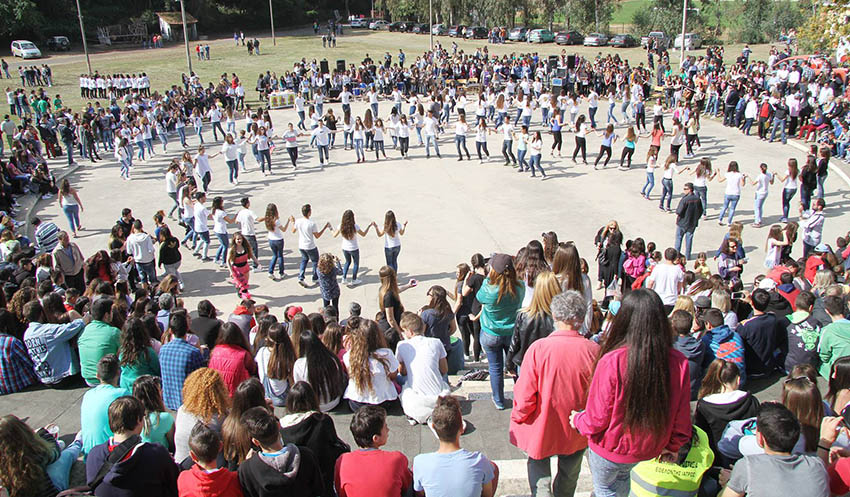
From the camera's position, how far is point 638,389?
126 inches

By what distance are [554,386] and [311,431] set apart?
1.79m

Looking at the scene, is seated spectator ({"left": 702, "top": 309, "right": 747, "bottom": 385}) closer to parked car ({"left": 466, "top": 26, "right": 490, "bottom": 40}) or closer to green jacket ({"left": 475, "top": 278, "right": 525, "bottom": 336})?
green jacket ({"left": 475, "top": 278, "right": 525, "bottom": 336})

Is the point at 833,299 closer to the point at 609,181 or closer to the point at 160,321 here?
the point at 160,321

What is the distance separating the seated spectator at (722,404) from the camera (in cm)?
465

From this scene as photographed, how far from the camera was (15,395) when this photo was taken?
274 inches

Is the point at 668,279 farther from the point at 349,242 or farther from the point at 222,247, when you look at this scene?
the point at 222,247

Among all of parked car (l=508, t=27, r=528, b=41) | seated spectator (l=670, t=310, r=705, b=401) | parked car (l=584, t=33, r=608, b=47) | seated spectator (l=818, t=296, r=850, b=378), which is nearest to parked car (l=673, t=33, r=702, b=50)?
parked car (l=584, t=33, r=608, b=47)

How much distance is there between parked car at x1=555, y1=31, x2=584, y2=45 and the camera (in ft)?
164

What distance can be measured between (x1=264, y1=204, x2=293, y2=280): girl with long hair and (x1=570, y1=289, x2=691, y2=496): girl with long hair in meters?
8.98

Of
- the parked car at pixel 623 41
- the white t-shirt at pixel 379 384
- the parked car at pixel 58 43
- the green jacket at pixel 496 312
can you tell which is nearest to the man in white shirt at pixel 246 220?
the white t-shirt at pixel 379 384

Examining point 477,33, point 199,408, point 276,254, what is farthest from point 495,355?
point 477,33

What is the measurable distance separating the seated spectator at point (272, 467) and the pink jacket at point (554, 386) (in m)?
1.38

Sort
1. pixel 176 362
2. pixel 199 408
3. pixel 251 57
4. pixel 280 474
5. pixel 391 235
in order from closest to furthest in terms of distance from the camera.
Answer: pixel 280 474, pixel 199 408, pixel 176 362, pixel 391 235, pixel 251 57

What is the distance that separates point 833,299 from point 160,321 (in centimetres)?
751
